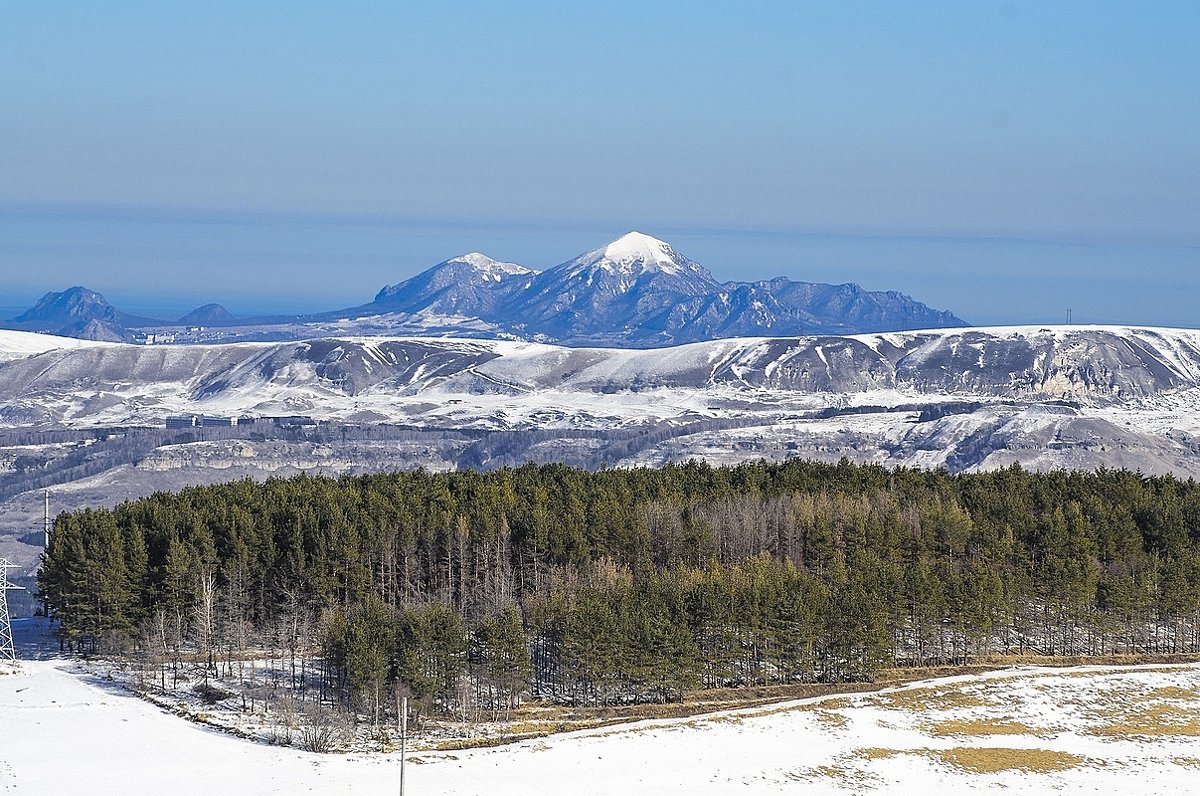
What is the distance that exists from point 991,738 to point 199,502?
1796 inches

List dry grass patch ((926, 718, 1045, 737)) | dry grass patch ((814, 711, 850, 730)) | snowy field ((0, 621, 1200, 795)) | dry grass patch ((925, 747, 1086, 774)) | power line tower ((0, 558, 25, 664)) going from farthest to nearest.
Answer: power line tower ((0, 558, 25, 664))
dry grass patch ((814, 711, 850, 730))
dry grass patch ((926, 718, 1045, 737))
dry grass patch ((925, 747, 1086, 774))
snowy field ((0, 621, 1200, 795))

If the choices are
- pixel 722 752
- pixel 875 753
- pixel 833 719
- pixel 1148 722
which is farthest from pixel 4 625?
pixel 1148 722

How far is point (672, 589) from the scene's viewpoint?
68500 mm

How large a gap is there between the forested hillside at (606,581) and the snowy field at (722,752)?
190 inches

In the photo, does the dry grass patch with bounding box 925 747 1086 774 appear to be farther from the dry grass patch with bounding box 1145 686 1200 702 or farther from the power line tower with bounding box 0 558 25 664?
the power line tower with bounding box 0 558 25 664

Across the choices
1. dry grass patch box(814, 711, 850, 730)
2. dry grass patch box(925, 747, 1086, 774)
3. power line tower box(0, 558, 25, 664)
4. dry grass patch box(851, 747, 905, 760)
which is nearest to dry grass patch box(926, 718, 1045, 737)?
dry grass patch box(925, 747, 1086, 774)

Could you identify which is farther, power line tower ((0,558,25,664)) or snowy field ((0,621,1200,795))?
power line tower ((0,558,25,664))

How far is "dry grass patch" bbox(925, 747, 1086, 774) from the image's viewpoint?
185 ft

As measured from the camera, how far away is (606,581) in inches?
2943

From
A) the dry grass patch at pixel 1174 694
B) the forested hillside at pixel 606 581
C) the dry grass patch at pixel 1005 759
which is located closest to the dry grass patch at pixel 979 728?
the dry grass patch at pixel 1005 759

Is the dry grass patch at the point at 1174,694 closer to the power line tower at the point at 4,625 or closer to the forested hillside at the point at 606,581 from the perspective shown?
the forested hillside at the point at 606,581

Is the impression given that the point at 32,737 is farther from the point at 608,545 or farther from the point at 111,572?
the point at 608,545

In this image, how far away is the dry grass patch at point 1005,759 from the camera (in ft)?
185

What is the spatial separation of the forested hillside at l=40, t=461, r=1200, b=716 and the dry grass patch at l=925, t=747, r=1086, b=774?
9966 mm
